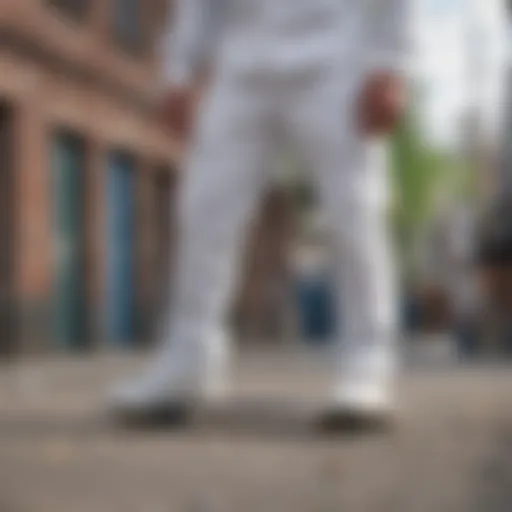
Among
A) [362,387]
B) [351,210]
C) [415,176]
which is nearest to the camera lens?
[362,387]

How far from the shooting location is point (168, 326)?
3.38 meters

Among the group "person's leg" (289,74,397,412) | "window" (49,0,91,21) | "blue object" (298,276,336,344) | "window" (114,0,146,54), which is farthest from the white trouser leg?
"blue object" (298,276,336,344)

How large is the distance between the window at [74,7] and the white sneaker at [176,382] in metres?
9.24

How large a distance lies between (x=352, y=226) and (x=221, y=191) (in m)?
0.36

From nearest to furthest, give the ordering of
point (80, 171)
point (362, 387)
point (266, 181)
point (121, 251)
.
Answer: point (362, 387) → point (266, 181) → point (80, 171) → point (121, 251)

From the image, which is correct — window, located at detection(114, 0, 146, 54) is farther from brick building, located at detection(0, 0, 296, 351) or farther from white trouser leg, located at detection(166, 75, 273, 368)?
white trouser leg, located at detection(166, 75, 273, 368)

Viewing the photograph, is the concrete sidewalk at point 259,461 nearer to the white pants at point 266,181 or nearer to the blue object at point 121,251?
the white pants at point 266,181

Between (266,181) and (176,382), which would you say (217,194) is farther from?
(176,382)

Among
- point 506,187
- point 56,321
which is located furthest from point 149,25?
point 506,187

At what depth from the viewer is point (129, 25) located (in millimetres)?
14758

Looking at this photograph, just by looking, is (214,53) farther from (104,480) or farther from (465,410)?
(104,480)

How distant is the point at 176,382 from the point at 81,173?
10177 millimetres

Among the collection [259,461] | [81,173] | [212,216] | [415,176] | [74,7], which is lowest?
[259,461]

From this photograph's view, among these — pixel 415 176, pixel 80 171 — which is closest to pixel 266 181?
pixel 80 171
